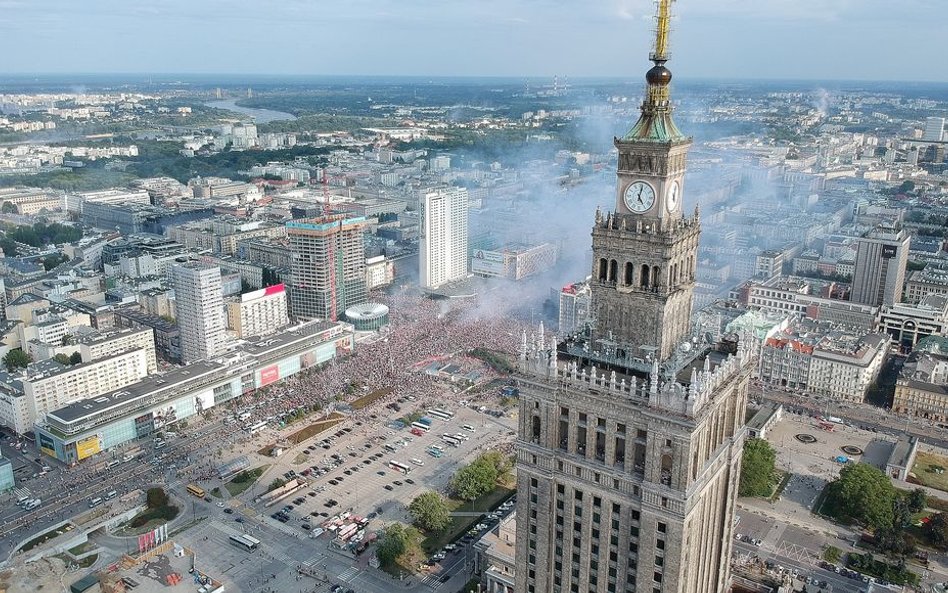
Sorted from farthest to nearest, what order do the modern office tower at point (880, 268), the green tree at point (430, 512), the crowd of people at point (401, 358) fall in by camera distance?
the modern office tower at point (880, 268) → the crowd of people at point (401, 358) → the green tree at point (430, 512)

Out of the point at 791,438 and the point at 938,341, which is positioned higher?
the point at 938,341

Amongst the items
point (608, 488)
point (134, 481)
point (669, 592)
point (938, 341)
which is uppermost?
point (608, 488)

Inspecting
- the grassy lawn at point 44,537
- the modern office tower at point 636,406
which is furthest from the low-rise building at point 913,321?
the grassy lawn at point 44,537

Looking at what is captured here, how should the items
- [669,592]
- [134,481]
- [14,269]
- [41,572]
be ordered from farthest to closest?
[14,269], [134,481], [41,572], [669,592]

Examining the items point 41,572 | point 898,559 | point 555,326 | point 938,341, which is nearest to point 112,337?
point 41,572

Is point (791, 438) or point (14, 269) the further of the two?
point (14, 269)

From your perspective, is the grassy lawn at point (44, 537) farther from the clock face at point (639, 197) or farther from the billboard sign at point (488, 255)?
the billboard sign at point (488, 255)

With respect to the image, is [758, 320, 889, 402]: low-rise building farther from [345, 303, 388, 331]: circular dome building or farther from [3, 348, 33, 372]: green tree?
[3, 348, 33, 372]: green tree

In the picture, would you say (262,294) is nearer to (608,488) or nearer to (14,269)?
(14,269)

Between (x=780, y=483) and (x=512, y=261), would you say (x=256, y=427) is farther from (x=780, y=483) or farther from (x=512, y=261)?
(x=512, y=261)
